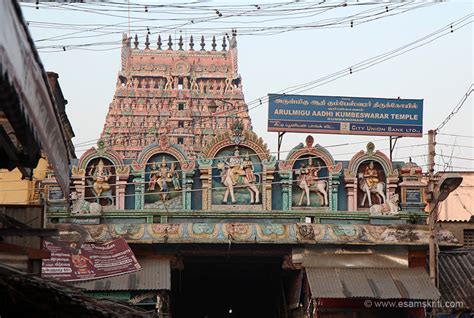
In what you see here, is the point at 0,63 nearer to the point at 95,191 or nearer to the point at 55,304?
the point at 55,304

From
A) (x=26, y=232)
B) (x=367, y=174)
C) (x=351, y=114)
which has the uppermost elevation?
(x=351, y=114)

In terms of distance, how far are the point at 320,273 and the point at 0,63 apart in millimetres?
19619

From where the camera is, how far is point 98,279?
→ 20719 millimetres

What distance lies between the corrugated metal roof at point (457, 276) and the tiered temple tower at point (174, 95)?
36.8 metres

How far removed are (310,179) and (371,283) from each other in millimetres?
3291

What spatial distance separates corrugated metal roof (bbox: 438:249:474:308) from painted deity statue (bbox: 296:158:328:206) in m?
4.01

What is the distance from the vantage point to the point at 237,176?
23.7 meters

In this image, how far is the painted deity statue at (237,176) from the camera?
2359cm

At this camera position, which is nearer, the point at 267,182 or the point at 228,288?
Result: the point at 267,182

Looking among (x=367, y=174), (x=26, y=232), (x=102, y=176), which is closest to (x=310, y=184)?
(x=367, y=174)

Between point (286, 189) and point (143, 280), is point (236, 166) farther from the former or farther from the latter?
point (143, 280)

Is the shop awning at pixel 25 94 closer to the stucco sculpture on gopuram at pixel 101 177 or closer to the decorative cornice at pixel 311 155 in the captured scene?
the stucco sculpture on gopuram at pixel 101 177

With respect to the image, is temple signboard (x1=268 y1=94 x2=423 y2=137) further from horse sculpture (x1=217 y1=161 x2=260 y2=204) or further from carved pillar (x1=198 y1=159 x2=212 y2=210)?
carved pillar (x1=198 y1=159 x2=212 y2=210)

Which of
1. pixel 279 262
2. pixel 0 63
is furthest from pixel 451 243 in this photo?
pixel 0 63
